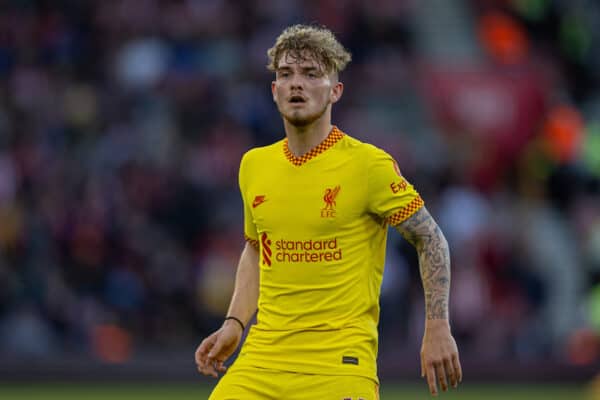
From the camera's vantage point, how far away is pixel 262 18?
18562mm

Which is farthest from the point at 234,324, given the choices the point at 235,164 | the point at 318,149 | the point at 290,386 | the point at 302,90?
the point at 235,164

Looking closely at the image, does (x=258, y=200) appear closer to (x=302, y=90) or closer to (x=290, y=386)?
(x=302, y=90)

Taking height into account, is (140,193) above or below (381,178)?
above

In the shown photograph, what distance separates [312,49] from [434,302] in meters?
1.31

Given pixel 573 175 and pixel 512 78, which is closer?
pixel 573 175

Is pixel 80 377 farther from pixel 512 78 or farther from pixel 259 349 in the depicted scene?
pixel 259 349

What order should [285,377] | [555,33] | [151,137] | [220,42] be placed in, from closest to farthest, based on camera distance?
1. [285,377]
2. [151,137]
3. [220,42]
4. [555,33]

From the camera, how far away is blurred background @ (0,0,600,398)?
1520 cm

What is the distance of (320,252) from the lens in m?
6.05

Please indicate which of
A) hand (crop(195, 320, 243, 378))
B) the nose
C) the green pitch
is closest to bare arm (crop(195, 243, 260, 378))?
hand (crop(195, 320, 243, 378))

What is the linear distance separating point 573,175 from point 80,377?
6.98m

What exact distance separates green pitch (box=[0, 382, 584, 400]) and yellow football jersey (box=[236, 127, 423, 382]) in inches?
301

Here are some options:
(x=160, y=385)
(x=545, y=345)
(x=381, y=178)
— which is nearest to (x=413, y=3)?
(x=545, y=345)

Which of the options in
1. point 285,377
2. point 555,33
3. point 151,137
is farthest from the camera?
point 555,33
